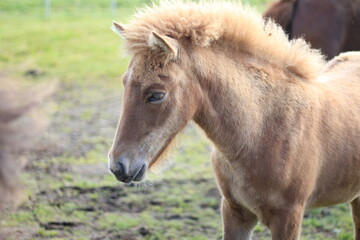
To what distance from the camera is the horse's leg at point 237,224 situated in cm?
408

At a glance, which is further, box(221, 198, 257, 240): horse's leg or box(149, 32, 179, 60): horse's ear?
box(221, 198, 257, 240): horse's leg

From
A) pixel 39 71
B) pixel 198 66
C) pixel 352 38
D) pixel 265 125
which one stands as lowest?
pixel 39 71

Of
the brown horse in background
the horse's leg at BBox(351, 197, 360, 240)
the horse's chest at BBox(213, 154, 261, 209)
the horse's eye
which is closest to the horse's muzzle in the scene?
the horse's eye

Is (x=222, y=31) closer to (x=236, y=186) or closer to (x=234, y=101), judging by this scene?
(x=234, y=101)

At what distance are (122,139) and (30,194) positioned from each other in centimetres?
341

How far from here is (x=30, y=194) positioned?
6617 millimetres

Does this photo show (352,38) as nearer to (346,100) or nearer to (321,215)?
(321,215)

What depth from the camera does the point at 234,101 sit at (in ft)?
12.3

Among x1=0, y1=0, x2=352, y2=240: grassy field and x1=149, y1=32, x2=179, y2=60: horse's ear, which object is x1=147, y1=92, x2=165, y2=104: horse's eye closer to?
x1=149, y1=32, x2=179, y2=60: horse's ear

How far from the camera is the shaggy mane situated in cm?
365

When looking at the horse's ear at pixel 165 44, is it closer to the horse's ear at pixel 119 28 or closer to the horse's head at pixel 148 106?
the horse's head at pixel 148 106

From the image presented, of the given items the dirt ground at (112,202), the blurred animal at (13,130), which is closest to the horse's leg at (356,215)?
the dirt ground at (112,202)

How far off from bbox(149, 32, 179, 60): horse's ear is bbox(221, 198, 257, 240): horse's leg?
116 centimetres

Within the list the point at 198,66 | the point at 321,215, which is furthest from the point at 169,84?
the point at 321,215
